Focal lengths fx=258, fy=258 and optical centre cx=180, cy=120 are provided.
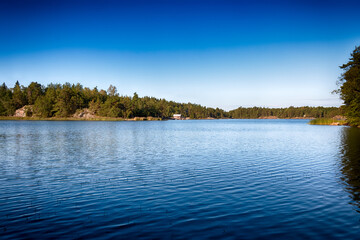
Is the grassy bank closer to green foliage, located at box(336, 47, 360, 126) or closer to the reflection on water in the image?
green foliage, located at box(336, 47, 360, 126)

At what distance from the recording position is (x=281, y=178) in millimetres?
20188

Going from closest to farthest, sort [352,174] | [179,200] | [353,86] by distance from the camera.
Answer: [179,200] → [352,174] → [353,86]

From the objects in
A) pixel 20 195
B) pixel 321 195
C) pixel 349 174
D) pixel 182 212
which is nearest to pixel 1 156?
pixel 20 195

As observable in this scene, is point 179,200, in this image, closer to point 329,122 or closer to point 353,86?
point 353,86

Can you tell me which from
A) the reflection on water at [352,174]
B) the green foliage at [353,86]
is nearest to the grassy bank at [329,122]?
the green foliage at [353,86]

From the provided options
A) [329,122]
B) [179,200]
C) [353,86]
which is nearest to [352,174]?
[179,200]

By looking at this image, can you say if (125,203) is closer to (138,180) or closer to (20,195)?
(138,180)

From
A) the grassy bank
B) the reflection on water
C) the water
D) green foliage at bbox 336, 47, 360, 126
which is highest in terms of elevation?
A: green foliage at bbox 336, 47, 360, 126

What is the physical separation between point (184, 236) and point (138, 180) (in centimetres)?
991

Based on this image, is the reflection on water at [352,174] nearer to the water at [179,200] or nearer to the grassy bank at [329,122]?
the water at [179,200]

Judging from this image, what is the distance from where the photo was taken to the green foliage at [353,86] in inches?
2853

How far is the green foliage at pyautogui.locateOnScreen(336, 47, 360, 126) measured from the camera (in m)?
72.5

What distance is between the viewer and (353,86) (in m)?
72.1

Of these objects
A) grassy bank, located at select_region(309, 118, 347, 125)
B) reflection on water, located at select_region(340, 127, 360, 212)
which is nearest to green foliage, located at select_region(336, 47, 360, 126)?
grassy bank, located at select_region(309, 118, 347, 125)
